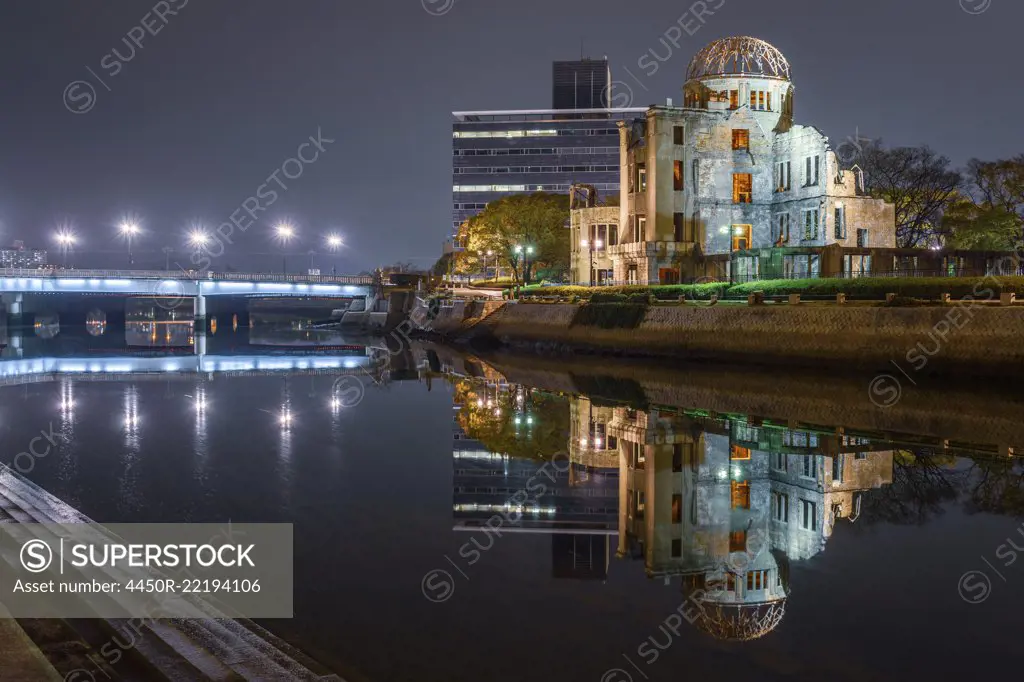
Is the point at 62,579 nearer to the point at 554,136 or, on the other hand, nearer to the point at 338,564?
the point at 338,564

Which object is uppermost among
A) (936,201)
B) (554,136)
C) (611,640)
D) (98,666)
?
(554,136)

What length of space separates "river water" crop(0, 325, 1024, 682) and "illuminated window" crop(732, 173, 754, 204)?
36100 millimetres

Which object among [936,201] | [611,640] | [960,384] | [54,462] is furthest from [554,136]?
[611,640]

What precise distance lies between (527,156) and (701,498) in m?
155

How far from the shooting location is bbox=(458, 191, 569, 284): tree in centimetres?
10700

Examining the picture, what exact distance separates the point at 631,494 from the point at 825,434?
10908 mm

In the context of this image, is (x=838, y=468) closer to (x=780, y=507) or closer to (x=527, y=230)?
(x=780, y=507)

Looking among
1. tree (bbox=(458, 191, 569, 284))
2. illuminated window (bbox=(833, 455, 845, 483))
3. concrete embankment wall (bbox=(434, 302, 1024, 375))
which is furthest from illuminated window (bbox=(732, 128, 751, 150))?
illuminated window (bbox=(833, 455, 845, 483))

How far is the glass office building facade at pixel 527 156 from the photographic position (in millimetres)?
170875

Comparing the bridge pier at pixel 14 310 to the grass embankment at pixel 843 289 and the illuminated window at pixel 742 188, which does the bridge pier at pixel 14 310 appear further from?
the illuminated window at pixel 742 188

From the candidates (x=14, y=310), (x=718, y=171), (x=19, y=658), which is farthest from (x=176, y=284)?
(x=19, y=658)

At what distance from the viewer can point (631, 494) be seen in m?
22.4

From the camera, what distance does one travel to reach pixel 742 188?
251 feet

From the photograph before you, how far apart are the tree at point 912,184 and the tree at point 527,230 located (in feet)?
119
